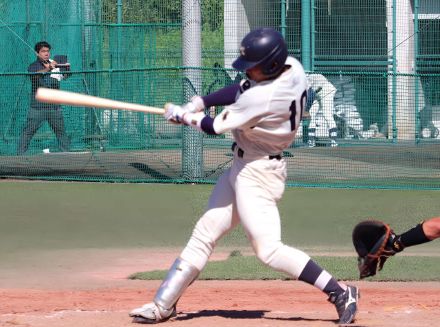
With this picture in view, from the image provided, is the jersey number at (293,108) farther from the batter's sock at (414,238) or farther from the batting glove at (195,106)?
the batter's sock at (414,238)

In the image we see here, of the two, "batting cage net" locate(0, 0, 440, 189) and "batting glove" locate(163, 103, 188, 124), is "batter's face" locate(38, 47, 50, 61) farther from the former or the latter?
"batting glove" locate(163, 103, 188, 124)

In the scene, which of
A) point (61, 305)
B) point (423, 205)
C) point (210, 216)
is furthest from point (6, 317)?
point (423, 205)

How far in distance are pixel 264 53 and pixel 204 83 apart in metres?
8.59

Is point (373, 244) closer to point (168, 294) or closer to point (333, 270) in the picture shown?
point (168, 294)

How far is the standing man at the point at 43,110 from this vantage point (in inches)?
621

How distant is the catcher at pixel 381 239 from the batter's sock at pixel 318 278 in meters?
0.52

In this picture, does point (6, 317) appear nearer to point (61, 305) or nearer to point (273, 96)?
point (61, 305)

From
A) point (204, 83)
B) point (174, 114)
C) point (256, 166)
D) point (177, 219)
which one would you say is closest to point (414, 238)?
point (256, 166)

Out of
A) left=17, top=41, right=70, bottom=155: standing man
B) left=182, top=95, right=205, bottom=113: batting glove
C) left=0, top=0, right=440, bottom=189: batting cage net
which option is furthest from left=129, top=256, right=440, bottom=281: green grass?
left=17, top=41, right=70, bottom=155: standing man

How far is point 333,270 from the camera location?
8766mm

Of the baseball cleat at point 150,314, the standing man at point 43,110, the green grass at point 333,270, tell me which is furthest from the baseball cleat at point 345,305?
the standing man at point 43,110

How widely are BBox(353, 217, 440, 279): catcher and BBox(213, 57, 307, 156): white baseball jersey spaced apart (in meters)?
0.96

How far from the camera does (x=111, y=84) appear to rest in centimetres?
1638

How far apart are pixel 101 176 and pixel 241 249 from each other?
5268 mm
